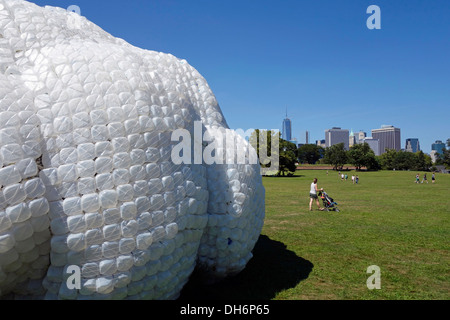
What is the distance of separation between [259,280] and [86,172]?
4.39m

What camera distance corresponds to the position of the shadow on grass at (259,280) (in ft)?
20.6

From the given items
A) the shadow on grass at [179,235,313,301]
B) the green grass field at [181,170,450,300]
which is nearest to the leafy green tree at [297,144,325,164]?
the green grass field at [181,170,450,300]

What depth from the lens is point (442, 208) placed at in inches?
699

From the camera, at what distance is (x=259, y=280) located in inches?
277

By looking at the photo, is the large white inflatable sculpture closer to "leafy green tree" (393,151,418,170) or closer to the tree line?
the tree line

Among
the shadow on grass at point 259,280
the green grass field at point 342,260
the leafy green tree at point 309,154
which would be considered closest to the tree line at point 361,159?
the leafy green tree at point 309,154

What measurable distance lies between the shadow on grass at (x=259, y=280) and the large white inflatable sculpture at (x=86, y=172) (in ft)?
3.55

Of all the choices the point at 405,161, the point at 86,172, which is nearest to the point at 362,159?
the point at 405,161

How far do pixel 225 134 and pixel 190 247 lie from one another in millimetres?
2272

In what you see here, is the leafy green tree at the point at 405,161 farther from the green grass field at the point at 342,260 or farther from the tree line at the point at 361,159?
the green grass field at the point at 342,260

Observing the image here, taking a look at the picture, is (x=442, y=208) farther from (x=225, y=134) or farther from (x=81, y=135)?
(x=81, y=135)

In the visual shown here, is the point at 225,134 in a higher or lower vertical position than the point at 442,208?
higher

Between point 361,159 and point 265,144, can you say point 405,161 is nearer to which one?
point 361,159

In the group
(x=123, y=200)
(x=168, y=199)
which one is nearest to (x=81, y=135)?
(x=123, y=200)
